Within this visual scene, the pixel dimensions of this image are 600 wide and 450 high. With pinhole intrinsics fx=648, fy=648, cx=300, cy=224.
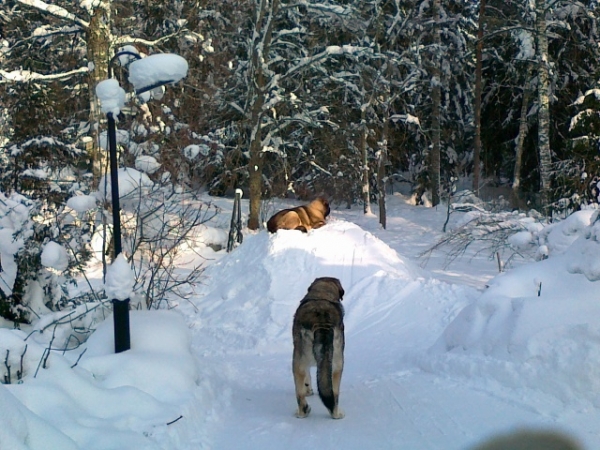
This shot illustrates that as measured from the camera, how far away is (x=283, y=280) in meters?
12.9

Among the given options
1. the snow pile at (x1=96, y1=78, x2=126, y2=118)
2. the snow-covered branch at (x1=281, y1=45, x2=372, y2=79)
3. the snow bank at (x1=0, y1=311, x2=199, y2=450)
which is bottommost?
the snow bank at (x1=0, y1=311, x2=199, y2=450)

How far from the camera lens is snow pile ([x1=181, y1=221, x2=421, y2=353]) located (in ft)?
38.3

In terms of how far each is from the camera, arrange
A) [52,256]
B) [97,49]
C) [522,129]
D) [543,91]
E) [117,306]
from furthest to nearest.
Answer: [522,129]
[543,91]
[97,49]
[52,256]
[117,306]

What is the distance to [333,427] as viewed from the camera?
6.29 meters

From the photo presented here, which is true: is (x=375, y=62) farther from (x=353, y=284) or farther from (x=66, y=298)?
(x=66, y=298)

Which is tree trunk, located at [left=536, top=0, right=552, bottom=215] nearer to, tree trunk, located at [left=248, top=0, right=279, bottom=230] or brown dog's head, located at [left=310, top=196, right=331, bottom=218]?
brown dog's head, located at [left=310, top=196, right=331, bottom=218]

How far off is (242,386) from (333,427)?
7.49 feet

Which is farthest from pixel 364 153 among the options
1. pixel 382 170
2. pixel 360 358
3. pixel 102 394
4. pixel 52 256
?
pixel 102 394

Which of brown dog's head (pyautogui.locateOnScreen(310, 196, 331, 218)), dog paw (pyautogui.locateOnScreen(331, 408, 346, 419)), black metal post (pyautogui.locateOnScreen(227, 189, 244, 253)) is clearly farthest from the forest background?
dog paw (pyautogui.locateOnScreen(331, 408, 346, 419))

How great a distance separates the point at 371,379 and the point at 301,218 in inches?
279

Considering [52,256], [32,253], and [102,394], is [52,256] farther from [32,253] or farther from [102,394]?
[102,394]

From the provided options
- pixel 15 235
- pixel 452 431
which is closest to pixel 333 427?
pixel 452 431

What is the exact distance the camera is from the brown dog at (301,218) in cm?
1475

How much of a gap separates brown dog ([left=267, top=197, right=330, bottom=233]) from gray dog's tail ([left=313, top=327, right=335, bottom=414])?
827 cm
